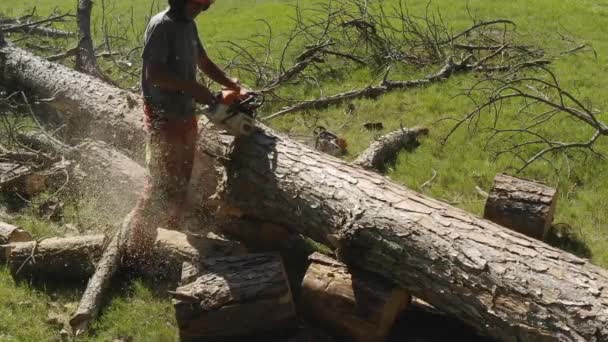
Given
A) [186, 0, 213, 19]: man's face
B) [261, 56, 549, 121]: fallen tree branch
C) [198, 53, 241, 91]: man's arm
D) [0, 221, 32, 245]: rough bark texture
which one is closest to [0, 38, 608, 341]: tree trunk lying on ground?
[198, 53, 241, 91]: man's arm

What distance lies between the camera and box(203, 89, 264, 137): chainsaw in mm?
4195

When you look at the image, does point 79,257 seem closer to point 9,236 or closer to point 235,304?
point 9,236

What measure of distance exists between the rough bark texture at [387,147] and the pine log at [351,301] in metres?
2.01

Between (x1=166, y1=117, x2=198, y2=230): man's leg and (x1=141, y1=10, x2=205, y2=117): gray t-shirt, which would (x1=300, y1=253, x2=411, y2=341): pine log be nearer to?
(x1=166, y1=117, x2=198, y2=230): man's leg

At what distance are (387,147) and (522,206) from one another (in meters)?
1.93

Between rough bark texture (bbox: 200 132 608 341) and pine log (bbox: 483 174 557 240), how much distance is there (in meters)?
0.99

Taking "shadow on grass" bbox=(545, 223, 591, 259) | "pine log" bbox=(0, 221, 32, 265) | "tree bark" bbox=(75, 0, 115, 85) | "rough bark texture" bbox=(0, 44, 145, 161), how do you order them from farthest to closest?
"tree bark" bbox=(75, 0, 115, 85)
"rough bark texture" bbox=(0, 44, 145, 161)
"shadow on grass" bbox=(545, 223, 591, 259)
"pine log" bbox=(0, 221, 32, 265)

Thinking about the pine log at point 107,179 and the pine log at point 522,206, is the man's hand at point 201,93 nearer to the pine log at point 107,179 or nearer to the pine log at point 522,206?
the pine log at point 107,179

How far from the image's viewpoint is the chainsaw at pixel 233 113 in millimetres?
4195

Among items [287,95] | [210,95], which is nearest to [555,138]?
[287,95]

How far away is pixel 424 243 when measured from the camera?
11.6ft

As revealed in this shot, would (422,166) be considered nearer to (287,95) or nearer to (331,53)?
Result: (287,95)

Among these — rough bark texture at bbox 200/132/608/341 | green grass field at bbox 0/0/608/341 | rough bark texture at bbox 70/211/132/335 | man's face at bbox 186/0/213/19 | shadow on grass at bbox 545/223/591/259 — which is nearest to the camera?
rough bark texture at bbox 200/132/608/341

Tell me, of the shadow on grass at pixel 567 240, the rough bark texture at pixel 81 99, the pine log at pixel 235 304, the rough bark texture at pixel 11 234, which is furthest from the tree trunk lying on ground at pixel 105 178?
the shadow on grass at pixel 567 240
